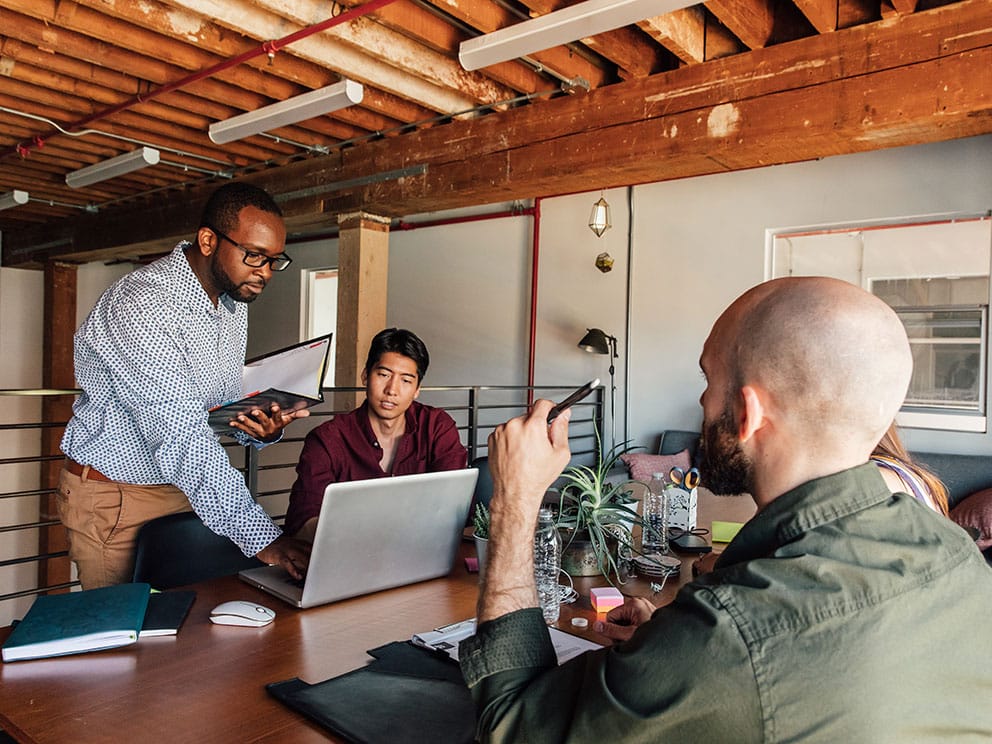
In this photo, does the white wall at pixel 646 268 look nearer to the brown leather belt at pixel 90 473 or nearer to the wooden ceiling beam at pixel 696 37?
the wooden ceiling beam at pixel 696 37

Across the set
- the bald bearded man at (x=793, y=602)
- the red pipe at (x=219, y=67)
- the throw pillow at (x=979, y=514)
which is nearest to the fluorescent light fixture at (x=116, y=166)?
the red pipe at (x=219, y=67)

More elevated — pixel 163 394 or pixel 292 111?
pixel 292 111

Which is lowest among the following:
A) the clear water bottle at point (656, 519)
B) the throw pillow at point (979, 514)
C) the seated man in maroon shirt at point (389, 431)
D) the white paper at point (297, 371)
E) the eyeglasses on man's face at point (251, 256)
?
the throw pillow at point (979, 514)

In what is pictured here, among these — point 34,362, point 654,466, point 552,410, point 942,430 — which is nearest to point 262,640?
point 552,410

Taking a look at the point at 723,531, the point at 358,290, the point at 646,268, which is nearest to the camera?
the point at 723,531

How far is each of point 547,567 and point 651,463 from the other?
145 inches

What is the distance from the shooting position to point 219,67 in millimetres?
3414

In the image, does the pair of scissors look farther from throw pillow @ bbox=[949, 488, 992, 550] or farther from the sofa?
throw pillow @ bbox=[949, 488, 992, 550]

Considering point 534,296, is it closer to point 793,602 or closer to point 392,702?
point 392,702

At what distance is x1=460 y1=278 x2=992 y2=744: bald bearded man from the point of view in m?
0.68

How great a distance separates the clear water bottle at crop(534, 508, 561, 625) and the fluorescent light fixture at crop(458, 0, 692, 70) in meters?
1.79

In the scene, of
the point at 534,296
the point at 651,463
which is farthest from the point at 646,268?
the point at 651,463

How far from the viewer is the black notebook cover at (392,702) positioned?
40.5 inches

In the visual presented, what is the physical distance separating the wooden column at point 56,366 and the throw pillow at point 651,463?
19.3ft
